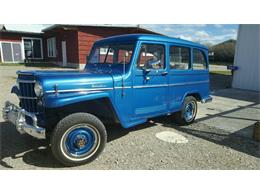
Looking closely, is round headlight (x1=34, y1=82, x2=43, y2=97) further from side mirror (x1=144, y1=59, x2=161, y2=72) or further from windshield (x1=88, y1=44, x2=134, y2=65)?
side mirror (x1=144, y1=59, x2=161, y2=72)

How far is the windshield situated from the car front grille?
166 cm

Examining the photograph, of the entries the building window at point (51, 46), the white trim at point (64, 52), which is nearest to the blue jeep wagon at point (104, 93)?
the white trim at point (64, 52)

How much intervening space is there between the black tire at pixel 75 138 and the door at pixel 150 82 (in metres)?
1.02

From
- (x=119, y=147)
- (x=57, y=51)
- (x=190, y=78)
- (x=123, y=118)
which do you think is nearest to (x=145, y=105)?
(x=123, y=118)

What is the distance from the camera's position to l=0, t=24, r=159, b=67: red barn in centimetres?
1695

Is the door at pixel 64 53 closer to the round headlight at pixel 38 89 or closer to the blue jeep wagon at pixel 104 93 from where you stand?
the blue jeep wagon at pixel 104 93

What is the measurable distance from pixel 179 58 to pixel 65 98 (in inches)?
121

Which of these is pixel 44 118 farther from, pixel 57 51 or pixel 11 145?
pixel 57 51

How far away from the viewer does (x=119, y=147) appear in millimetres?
4449

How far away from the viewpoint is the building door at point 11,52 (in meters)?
20.9

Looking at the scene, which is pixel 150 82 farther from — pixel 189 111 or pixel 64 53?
pixel 64 53

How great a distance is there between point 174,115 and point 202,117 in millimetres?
1438

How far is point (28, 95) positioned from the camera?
12.7ft

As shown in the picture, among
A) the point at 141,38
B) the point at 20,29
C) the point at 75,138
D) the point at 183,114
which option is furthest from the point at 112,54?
the point at 20,29
